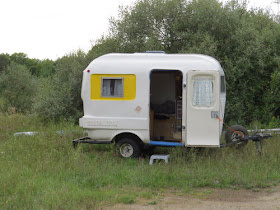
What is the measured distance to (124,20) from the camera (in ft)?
54.2

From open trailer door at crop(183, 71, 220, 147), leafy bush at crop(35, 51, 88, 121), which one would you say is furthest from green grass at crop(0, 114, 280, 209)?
leafy bush at crop(35, 51, 88, 121)

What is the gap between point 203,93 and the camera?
29.8 feet

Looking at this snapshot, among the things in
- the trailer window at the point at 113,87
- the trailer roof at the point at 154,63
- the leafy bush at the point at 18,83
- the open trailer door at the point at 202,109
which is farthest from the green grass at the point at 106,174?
the leafy bush at the point at 18,83

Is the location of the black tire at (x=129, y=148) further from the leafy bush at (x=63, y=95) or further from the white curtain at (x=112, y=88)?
the leafy bush at (x=63, y=95)

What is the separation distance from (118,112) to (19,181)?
315 centimetres

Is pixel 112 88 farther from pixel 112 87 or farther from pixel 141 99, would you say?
pixel 141 99

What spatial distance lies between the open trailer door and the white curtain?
5.52ft

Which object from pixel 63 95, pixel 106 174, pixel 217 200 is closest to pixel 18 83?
pixel 63 95

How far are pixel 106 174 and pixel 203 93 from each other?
2997 millimetres

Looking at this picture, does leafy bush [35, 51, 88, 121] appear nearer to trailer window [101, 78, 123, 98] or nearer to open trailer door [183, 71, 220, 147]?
trailer window [101, 78, 123, 98]

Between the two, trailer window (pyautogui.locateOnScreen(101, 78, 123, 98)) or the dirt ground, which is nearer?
the dirt ground

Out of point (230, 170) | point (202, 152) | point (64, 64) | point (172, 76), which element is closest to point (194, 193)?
point (230, 170)

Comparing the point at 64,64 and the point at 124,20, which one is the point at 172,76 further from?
the point at 64,64

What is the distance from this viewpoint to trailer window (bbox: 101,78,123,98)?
9.62 meters
